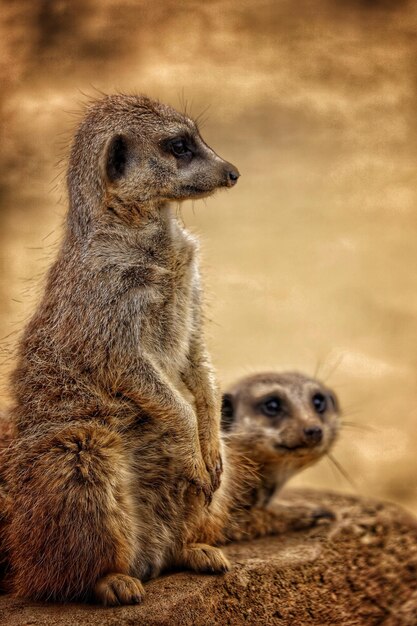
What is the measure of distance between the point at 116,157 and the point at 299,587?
7.28ft

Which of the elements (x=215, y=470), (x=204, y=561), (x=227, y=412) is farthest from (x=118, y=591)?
(x=227, y=412)

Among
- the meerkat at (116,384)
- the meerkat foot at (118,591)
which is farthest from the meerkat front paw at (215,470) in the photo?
the meerkat foot at (118,591)

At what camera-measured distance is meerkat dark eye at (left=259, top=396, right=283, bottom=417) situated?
543 centimetres

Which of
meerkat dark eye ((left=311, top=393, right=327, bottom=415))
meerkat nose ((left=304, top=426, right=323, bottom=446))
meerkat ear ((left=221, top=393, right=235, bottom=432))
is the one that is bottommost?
meerkat nose ((left=304, top=426, right=323, bottom=446))

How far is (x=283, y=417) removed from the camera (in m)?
5.37

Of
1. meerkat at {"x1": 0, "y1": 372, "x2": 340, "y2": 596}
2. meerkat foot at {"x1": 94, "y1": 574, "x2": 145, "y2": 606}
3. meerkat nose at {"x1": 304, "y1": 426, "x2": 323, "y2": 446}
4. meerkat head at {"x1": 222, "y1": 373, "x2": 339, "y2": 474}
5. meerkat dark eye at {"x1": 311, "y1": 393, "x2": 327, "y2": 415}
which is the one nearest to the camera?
meerkat foot at {"x1": 94, "y1": 574, "x2": 145, "y2": 606}

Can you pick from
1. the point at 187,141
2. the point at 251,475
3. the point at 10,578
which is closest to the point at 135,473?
the point at 10,578

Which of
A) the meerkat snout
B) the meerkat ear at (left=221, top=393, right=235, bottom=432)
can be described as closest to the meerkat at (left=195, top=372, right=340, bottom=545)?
the meerkat ear at (left=221, top=393, right=235, bottom=432)

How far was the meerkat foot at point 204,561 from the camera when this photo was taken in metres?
3.99

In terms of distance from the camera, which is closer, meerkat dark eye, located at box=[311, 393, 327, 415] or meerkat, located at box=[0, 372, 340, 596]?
meerkat, located at box=[0, 372, 340, 596]

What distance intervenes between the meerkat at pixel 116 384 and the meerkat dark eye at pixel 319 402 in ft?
5.29

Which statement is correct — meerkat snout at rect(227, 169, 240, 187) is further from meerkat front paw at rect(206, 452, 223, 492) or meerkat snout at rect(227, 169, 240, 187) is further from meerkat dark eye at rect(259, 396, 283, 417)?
meerkat dark eye at rect(259, 396, 283, 417)

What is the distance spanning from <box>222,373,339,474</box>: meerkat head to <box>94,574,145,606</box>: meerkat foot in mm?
1678

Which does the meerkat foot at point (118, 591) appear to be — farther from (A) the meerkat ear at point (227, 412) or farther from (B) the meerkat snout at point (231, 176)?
(A) the meerkat ear at point (227, 412)
